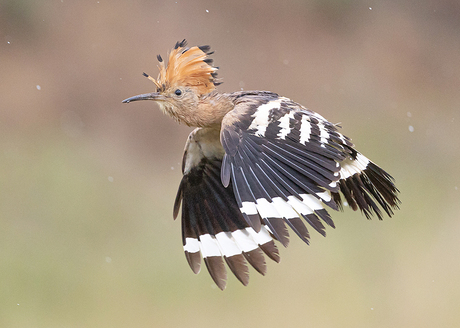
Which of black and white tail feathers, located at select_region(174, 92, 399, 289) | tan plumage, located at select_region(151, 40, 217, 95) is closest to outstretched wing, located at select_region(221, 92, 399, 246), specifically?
black and white tail feathers, located at select_region(174, 92, 399, 289)

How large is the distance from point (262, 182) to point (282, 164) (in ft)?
0.24

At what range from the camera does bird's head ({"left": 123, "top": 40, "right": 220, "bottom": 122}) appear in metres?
1.63

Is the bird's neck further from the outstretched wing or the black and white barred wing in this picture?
the black and white barred wing

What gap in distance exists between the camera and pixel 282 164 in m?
1.41

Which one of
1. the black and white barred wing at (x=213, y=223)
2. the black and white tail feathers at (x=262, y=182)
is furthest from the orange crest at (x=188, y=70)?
the black and white barred wing at (x=213, y=223)

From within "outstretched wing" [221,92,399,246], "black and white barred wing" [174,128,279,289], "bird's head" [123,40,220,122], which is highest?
"bird's head" [123,40,220,122]

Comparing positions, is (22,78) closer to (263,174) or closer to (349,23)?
(349,23)

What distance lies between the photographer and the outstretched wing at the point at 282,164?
134 centimetres

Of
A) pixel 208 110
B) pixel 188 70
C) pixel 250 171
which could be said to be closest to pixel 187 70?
pixel 188 70

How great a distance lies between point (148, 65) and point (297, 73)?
1068 mm

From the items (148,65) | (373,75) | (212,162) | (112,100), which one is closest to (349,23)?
(373,75)

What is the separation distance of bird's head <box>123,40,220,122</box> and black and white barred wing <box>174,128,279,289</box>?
215 millimetres

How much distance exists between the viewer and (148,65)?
3.73 metres

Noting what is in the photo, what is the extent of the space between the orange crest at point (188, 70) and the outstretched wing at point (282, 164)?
0.14m
